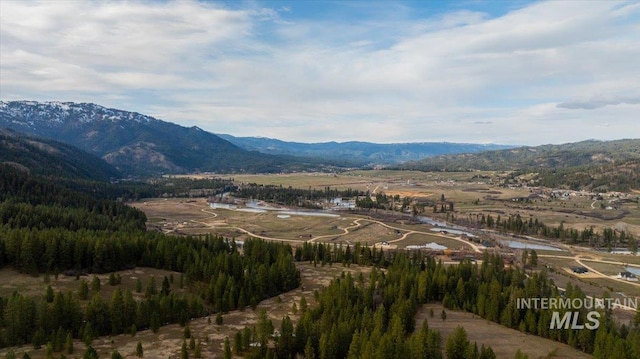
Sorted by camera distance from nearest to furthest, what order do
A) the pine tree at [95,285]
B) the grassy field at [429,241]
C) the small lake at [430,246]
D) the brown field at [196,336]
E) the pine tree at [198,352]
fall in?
1. the pine tree at [198,352]
2. the brown field at [196,336]
3. the pine tree at [95,285]
4. the small lake at [430,246]
5. the grassy field at [429,241]

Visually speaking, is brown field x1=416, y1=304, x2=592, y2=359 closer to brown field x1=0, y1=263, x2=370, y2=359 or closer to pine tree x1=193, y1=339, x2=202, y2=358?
brown field x1=0, y1=263, x2=370, y2=359

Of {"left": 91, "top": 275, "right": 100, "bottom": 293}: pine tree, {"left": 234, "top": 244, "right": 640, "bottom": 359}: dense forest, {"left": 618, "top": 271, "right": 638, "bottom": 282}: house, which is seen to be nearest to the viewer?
{"left": 234, "top": 244, "right": 640, "bottom": 359}: dense forest

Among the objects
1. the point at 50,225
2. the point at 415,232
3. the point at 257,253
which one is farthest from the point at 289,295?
the point at 415,232

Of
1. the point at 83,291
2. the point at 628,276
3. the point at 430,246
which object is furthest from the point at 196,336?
the point at 628,276

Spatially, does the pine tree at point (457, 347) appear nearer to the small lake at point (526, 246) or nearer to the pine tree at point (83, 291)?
the pine tree at point (83, 291)

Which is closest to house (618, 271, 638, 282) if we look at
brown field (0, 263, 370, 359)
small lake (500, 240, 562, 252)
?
small lake (500, 240, 562, 252)

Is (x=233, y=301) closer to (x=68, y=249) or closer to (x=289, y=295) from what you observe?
(x=289, y=295)

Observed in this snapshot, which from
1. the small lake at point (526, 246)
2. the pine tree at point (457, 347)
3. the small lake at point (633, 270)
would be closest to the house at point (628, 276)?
the small lake at point (633, 270)

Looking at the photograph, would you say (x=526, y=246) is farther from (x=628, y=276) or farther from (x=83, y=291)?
(x=83, y=291)
